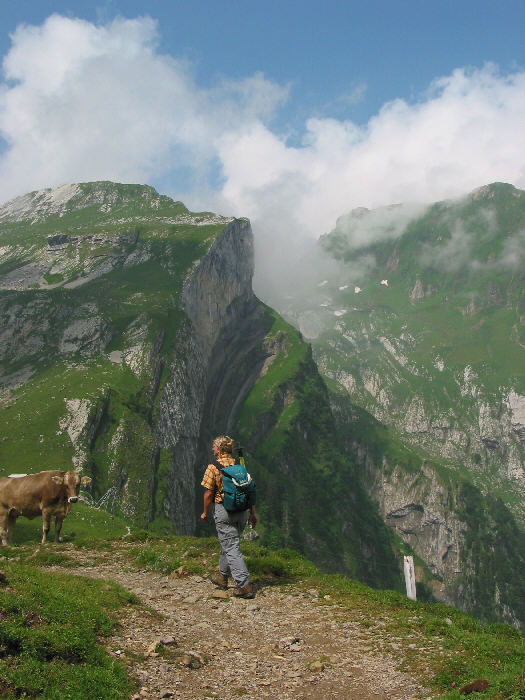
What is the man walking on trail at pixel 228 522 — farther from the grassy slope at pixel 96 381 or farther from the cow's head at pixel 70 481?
the grassy slope at pixel 96 381

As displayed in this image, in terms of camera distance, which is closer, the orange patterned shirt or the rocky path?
the rocky path

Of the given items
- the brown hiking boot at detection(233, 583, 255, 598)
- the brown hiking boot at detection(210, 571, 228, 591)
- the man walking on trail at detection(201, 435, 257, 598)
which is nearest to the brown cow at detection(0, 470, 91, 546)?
the brown hiking boot at detection(210, 571, 228, 591)

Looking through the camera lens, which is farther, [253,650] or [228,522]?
[228,522]

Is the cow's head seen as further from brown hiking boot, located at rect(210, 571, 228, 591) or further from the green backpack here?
the green backpack

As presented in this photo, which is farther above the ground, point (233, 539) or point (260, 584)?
point (233, 539)

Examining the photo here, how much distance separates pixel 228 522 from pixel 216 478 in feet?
4.60

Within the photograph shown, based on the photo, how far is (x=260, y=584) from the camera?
18141 millimetres

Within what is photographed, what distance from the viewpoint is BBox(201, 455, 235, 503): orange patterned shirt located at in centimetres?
1656

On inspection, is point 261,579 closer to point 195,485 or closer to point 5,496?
point 5,496

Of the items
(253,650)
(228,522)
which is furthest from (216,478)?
(253,650)

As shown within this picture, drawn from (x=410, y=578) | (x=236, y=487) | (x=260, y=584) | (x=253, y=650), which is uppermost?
(x=236, y=487)

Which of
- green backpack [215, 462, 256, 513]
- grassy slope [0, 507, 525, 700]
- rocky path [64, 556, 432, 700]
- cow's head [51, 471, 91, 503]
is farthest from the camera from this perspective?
cow's head [51, 471, 91, 503]

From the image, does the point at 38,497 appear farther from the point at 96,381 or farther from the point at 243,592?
the point at 96,381

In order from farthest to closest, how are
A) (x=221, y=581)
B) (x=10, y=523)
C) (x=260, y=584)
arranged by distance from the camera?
(x=10, y=523), (x=260, y=584), (x=221, y=581)
